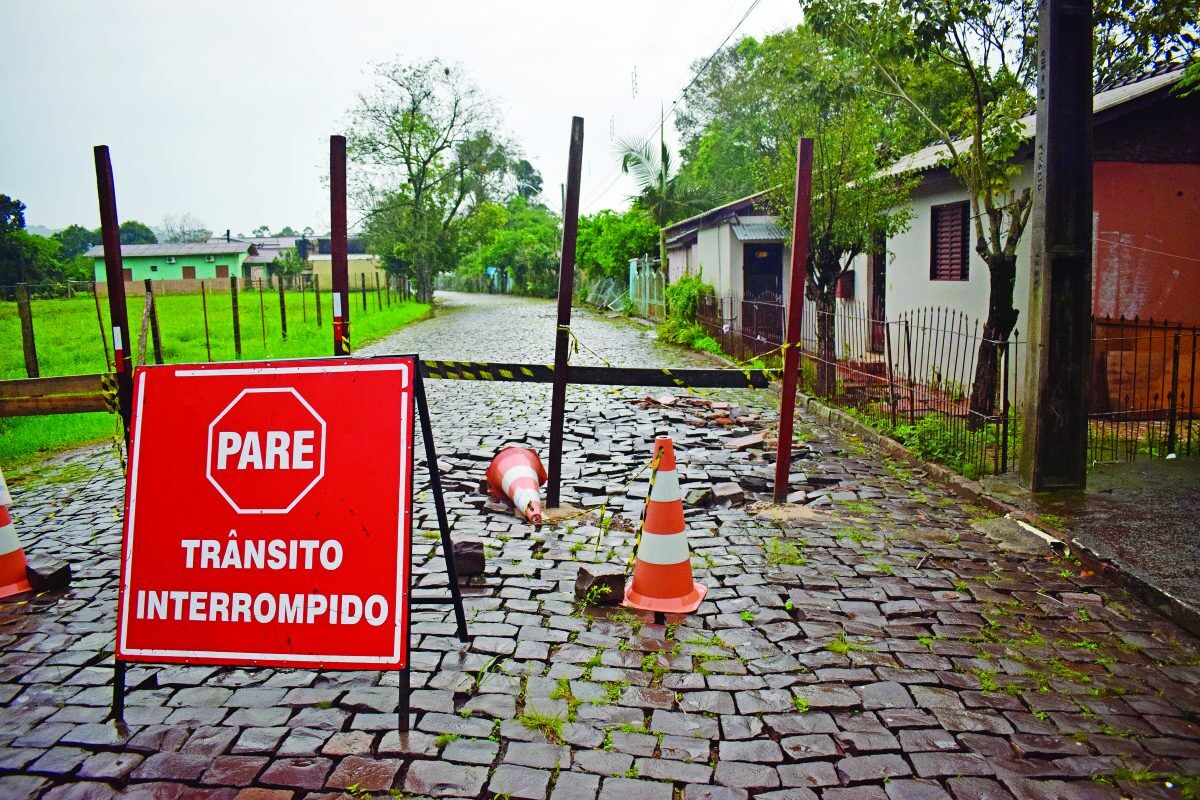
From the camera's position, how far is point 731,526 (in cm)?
631

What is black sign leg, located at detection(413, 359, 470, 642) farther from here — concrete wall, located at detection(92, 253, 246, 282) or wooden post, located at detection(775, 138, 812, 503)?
concrete wall, located at detection(92, 253, 246, 282)

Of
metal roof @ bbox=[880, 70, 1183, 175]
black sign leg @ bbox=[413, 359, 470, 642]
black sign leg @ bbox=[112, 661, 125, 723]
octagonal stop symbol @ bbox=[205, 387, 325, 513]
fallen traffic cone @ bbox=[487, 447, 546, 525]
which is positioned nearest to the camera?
black sign leg @ bbox=[112, 661, 125, 723]

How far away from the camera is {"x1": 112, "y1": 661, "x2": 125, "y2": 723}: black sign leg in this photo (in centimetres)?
358

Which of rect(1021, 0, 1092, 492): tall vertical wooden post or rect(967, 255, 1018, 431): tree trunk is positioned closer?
rect(1021, 0, 1092, 492): tall vertical wooden post

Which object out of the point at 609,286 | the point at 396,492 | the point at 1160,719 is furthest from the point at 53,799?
the point at 609,286

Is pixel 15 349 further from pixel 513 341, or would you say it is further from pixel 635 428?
pixel 635 428

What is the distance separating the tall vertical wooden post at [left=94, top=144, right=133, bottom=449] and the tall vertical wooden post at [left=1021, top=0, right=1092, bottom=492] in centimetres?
646

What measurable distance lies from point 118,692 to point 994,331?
8659mm

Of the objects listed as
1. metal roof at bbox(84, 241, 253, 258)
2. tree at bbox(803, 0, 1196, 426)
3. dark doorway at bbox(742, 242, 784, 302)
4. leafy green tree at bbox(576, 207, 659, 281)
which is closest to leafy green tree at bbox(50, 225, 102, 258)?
metal roof at bbox(84, 241, 253, 258)

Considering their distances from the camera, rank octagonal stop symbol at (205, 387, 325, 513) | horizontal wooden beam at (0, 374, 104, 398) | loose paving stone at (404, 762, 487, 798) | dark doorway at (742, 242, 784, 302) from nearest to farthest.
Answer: loose paving stone at (404, 762, 487, 798) → octagonal stop symbol at (205, 387, 325, 513) → horizontal wooden beam at (0, 374, 104, 398) → dark doorway at (742, 242, 784, 302)

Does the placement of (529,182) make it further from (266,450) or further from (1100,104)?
(266,450)

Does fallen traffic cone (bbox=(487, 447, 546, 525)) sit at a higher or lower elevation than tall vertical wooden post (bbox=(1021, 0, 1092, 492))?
lower

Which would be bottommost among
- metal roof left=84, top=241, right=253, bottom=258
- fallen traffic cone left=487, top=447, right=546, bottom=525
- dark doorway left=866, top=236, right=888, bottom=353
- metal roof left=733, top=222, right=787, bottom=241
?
fallen traffic cone left=487, top=447, right=546, bottom=525

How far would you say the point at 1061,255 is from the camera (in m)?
6.71
